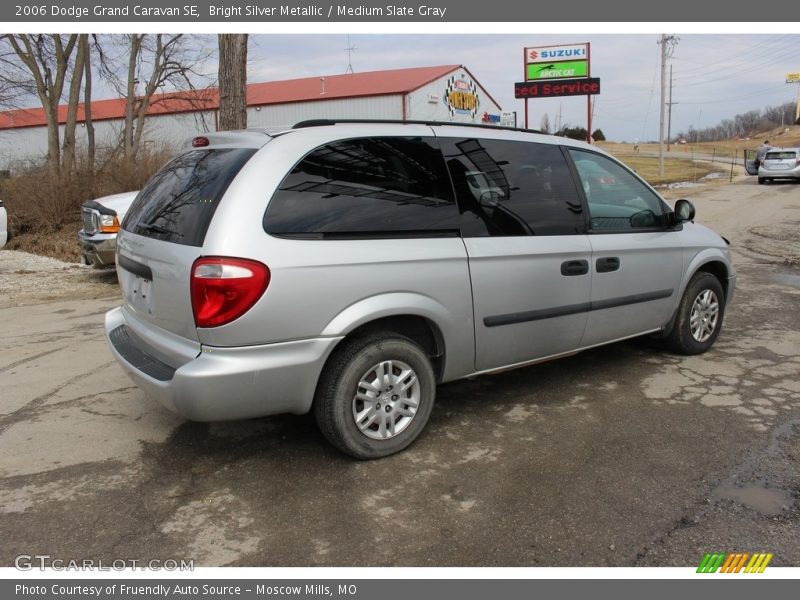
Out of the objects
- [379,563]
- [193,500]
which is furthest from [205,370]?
[379,563]

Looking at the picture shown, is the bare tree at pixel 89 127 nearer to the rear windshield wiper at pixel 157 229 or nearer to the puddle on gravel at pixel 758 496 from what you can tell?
the rear windshield wiper at pixel 157 229

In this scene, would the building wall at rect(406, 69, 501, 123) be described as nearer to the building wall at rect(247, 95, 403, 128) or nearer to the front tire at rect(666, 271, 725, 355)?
the building wall at rect(247, 95, 403, 128)

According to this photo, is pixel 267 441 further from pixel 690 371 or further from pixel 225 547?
pixel 690 371

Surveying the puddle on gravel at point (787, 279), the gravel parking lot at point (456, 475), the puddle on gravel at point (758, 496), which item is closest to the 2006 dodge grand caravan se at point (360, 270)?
the gravel parking lot at point (456, 475)

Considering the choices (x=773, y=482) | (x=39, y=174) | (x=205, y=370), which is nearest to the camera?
(x=205, y=370)

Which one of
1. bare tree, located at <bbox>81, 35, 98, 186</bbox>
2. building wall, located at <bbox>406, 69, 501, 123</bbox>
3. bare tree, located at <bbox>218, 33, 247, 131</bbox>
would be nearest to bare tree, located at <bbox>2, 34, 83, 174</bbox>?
bare tree, located at <bbox>81, 35, 98, 186</bbox>

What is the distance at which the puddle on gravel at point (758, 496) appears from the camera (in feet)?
10.2

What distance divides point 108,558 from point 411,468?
154 cm

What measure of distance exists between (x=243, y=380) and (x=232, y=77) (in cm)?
759

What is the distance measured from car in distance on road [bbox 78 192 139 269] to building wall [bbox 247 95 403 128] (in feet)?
98.1

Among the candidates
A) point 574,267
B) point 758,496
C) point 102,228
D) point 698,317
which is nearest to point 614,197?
point 574,267

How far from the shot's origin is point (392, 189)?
3.58 metres

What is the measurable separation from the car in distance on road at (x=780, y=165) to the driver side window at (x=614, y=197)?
27488 mm

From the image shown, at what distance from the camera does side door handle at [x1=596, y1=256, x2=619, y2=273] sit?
4410 millimetres
